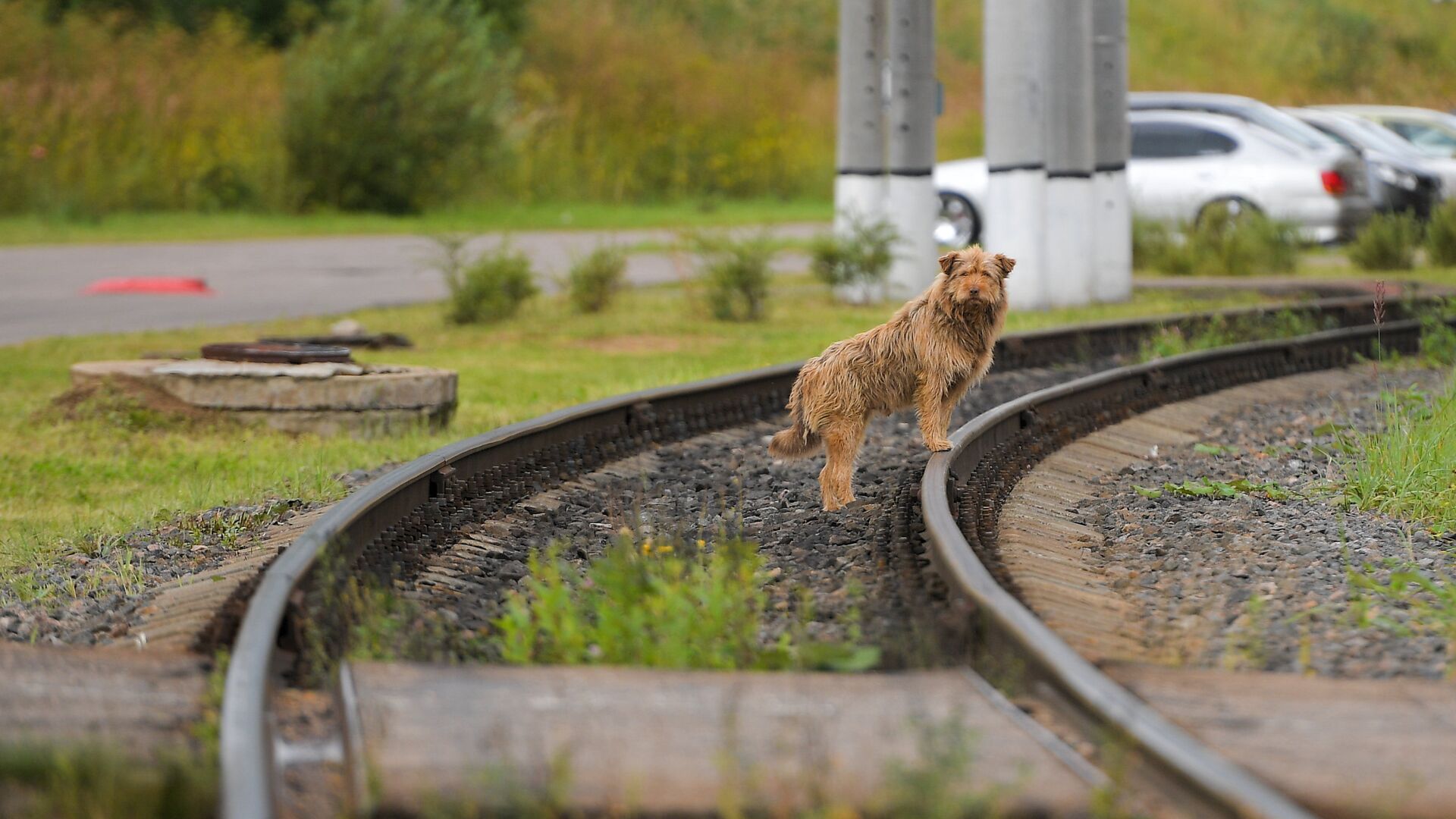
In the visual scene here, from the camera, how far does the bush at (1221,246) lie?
1852 cm

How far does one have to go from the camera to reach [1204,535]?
578 cm

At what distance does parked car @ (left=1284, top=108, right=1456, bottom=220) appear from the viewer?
71.8ft

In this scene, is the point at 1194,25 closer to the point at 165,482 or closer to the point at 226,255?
the point at 226,255

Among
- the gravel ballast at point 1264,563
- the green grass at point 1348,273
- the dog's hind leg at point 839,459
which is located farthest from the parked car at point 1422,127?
the dog's hind leg at point 839,459

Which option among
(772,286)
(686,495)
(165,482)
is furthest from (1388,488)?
(772,286)

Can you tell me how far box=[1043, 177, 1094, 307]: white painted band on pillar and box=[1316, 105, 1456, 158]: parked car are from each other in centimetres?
1261

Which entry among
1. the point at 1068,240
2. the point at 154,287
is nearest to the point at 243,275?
the point at 154,287

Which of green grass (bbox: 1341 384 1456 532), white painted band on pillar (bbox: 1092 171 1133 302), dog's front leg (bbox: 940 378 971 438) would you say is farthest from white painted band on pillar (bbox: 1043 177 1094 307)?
dog's front leg (bbox: 940 378 971 438)

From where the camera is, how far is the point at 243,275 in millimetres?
18094

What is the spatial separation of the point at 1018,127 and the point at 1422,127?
48.6 ft

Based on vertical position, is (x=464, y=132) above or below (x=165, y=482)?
above

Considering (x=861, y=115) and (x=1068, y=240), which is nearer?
(x=1068, y=240)

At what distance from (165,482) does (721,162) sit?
85.5 ft

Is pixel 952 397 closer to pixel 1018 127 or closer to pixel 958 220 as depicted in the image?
pixel 1018 127
